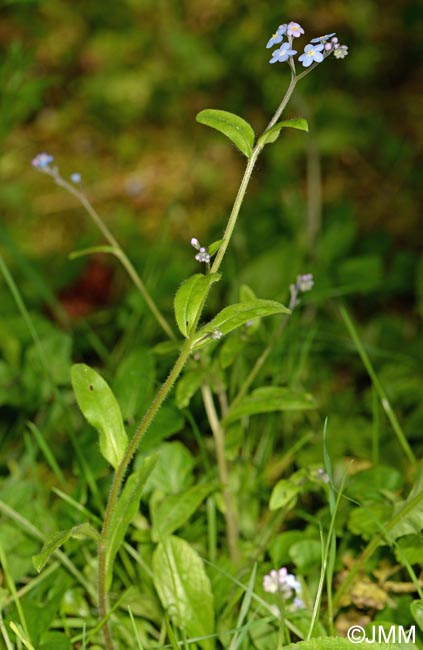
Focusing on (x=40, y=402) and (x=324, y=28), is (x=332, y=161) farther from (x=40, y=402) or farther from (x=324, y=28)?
(x=40, y=402)

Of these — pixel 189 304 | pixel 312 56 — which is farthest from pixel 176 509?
pixel 312 56

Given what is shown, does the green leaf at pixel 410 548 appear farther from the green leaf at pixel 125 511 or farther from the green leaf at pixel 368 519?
the green leaf at pixel 125 511

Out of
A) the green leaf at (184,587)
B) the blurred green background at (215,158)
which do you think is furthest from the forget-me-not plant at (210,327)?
the blurred green background at (215,158)

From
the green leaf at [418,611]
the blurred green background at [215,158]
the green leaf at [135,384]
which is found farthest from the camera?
the blurred green background at [215,158]

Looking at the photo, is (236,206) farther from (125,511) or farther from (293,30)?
(125,511)

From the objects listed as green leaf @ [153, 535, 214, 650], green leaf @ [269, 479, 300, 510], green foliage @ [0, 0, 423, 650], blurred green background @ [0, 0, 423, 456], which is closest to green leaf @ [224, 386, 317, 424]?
green foliage @ [0, 0, 423, 650]

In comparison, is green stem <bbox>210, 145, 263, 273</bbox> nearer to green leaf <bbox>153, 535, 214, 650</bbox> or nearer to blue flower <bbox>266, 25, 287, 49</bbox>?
blue flower <bbox>266, 25, 287, 49</bbox>
